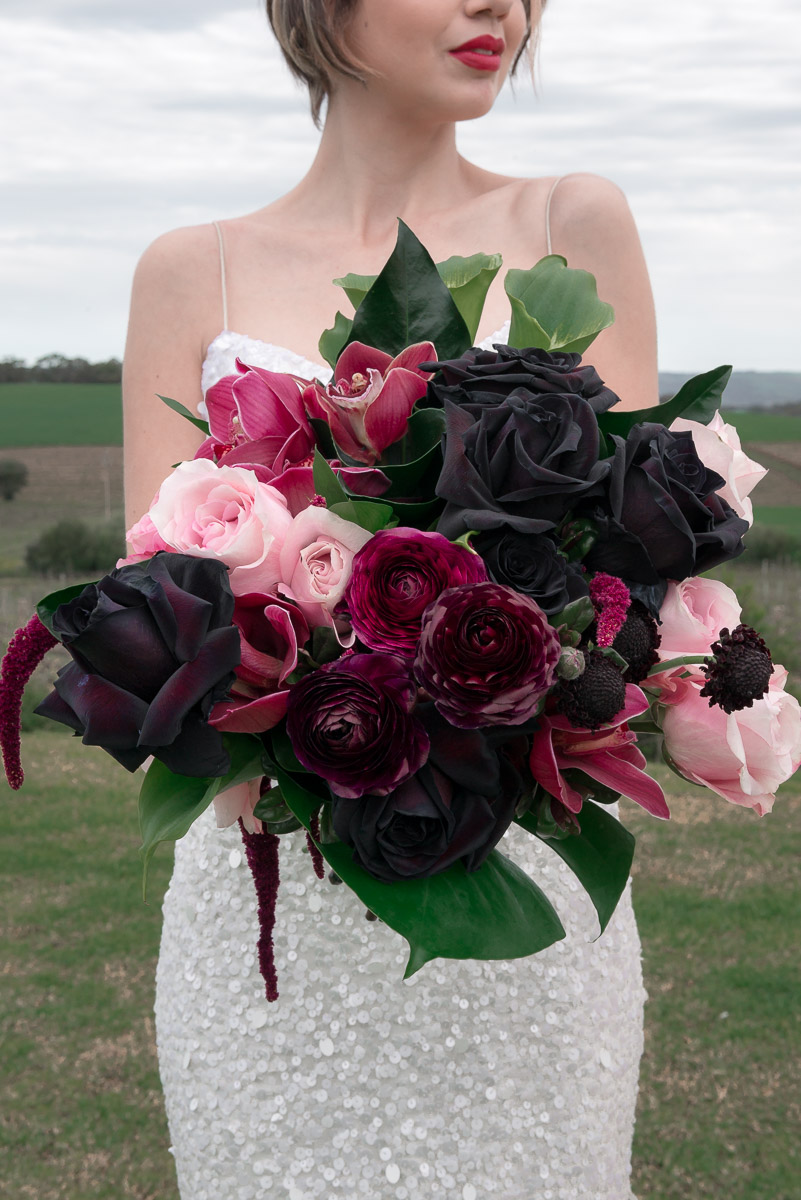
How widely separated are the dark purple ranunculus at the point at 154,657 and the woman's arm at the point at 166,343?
1366 mm

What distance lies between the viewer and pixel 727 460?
4.64 feet

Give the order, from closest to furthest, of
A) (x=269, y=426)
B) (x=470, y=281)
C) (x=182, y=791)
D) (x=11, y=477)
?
(x=182, y=791), (x=269, y=426), (x=470, y=281), (x=11, y=477)

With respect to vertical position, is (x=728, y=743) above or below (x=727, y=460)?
below

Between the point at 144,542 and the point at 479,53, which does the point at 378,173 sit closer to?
the point at 479,53

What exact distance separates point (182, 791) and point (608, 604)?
21.1 inches

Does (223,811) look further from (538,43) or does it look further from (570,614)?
(538,43)

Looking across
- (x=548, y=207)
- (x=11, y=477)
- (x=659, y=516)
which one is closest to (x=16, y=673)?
(x=659, y=516)

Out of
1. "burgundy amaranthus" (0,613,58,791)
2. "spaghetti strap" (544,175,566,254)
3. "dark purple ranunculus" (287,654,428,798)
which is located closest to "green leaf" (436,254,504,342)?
"dark purple ranunculus" (287,654,428,798)

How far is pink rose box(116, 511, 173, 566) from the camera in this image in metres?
1.35

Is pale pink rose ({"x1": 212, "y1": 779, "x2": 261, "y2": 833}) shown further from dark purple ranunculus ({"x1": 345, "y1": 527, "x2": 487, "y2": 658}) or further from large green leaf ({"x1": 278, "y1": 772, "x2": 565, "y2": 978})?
dark purple ranunculus ({"x1": 345, "y1": 527, "x2": 487, "y2": 658})

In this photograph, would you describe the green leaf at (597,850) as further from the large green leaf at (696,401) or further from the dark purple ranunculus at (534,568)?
the large green leaf at (696,401)

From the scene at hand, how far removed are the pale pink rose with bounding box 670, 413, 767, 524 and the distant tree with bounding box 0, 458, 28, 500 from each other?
65.0 ft

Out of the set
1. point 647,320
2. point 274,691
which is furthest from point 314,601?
point 647,320

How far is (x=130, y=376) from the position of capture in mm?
2623
